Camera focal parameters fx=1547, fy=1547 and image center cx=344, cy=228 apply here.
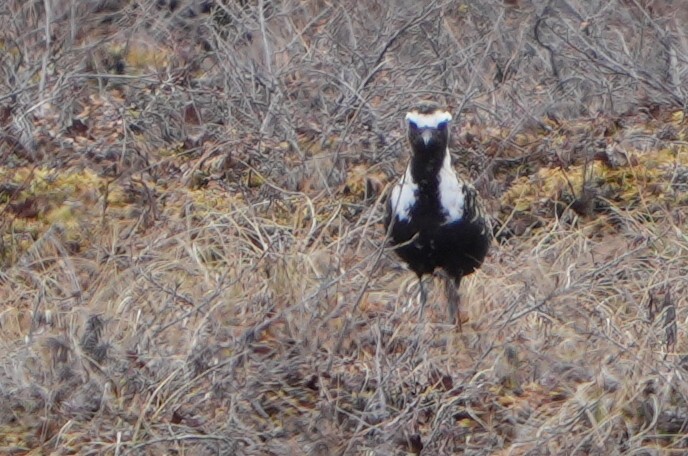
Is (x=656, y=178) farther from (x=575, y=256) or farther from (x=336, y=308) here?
(x=336, y=308)

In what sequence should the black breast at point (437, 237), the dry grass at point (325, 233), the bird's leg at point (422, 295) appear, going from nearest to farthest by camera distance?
the dry grass at point (325, 233), the bird's leg at point (422, 295), the black breast at point (437, 237)

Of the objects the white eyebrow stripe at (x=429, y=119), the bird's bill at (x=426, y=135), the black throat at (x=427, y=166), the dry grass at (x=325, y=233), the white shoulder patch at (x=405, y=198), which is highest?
the white eyebrow stripe at (x=429, y=119)

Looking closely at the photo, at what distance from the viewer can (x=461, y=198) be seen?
6.81 meters

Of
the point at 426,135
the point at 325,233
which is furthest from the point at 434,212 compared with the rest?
the point at 325,233

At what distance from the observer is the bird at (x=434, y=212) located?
21.9ft

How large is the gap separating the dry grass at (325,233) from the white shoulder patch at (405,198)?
207mm

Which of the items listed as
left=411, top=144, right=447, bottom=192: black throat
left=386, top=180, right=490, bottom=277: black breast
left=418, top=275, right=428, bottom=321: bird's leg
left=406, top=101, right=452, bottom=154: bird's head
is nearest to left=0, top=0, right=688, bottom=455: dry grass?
left=418, top=275, right=428, bottom=321: bird's leg

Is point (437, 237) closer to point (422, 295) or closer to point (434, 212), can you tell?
point (434, 212)

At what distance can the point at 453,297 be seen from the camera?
6.84 meters

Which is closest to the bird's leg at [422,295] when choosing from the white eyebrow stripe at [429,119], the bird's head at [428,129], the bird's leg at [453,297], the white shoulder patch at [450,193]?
the bird's leg at [453,297]

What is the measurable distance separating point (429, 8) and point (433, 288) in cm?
242

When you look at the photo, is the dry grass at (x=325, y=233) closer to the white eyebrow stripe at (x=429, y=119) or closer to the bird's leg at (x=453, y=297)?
the bird's leg at (x=453, y=297)

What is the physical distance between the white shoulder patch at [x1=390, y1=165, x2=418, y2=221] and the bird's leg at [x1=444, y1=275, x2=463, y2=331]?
372mm

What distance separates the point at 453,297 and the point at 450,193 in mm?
463
